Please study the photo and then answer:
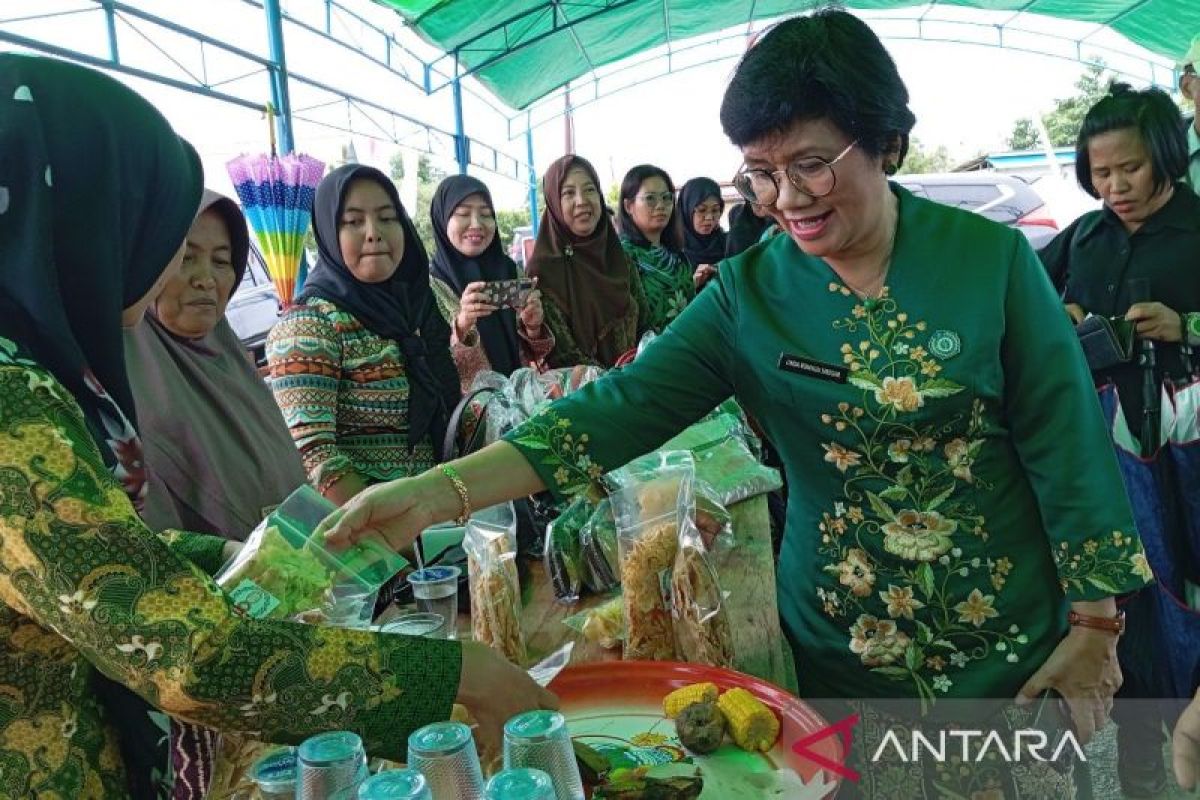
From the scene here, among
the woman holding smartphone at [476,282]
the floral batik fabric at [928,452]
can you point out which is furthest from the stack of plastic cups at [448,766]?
the woman holding smartphone at [476,282]

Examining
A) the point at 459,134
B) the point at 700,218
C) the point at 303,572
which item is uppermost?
the point at 459,134

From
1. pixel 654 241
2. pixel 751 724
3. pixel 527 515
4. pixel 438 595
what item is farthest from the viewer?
pixel 654 241

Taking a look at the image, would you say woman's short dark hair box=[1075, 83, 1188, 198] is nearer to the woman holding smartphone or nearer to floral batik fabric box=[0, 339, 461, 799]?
the woman holding smartphone

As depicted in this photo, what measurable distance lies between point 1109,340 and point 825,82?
1.71 metres

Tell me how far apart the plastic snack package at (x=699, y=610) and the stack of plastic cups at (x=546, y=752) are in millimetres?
599

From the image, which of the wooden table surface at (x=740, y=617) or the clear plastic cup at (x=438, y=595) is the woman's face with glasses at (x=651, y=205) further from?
the clear plastic cup at (x=438, y=595)

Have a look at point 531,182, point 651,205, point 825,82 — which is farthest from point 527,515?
point 531,182

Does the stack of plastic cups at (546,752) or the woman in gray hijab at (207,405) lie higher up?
the woman in gray hijab at (207,405)

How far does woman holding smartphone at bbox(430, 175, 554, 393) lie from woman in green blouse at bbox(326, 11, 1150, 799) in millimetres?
1840

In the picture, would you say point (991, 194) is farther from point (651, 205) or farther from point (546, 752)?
point (546, 752)

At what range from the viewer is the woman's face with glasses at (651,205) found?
4.62m

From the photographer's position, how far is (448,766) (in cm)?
69

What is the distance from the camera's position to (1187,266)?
101 inches

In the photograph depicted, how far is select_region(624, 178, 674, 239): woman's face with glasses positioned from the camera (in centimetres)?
462
